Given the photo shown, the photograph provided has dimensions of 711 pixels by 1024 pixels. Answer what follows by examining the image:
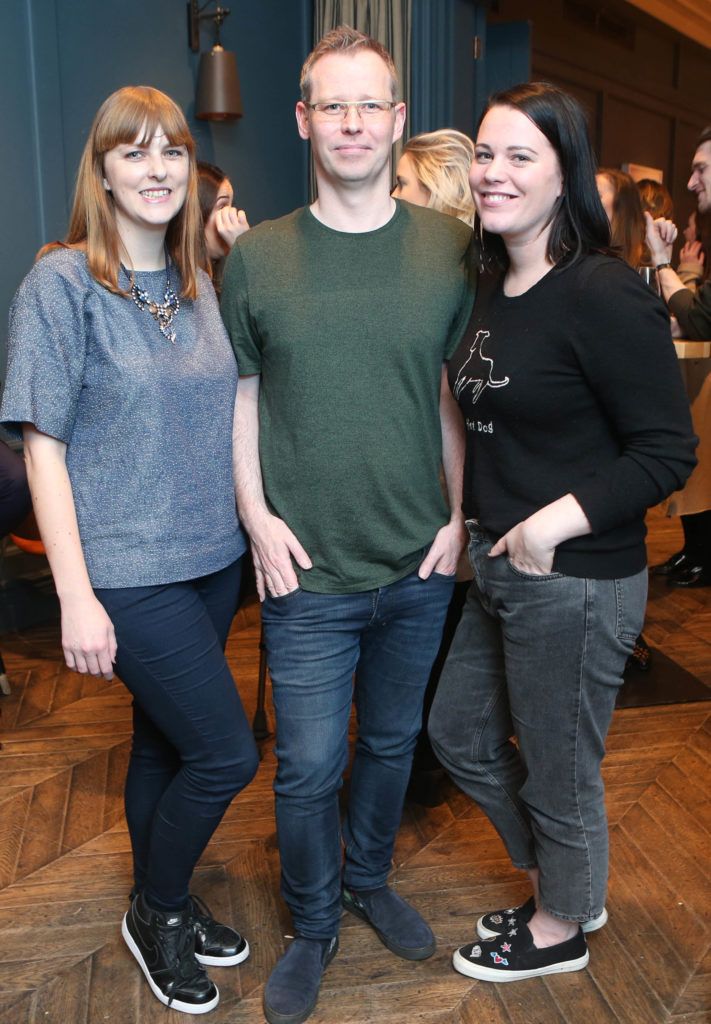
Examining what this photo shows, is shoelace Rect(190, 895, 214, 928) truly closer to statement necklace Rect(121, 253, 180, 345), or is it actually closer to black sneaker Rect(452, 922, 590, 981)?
black sneaker Rect(452, 922, 590, 981)

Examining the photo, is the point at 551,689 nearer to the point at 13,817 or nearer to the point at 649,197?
the point at 13,817

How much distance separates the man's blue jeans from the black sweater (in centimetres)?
33

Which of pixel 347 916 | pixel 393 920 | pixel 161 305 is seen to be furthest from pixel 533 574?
pixel 347 916

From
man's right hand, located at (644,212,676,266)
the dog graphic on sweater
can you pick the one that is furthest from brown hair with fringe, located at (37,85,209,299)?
man's right hand, located at (644,212,676,266)

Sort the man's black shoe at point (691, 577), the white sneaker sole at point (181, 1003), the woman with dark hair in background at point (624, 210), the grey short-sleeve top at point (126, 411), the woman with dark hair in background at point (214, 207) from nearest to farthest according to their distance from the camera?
1. the grey short-sleeve top at point (126, 411)
2. the white sneaker sole at point (181, 1003)
3. the woman with dark hair in background at point (214, 207)
4. the woman with dark hair in background at point (624, 210)
5. the man's black shoe at point (691, 577)

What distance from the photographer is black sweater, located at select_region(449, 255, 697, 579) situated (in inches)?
66.3

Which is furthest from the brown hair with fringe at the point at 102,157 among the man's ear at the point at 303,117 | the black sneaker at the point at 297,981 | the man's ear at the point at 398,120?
the black sneaker at the point at 297,981

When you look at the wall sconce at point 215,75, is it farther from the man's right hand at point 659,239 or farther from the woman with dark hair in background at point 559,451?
the woman with dark hair in background at point 559,451

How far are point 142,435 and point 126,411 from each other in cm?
5

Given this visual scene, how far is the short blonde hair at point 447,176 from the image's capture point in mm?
2557

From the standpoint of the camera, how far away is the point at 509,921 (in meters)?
2.25

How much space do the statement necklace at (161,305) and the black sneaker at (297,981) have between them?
4.19 feet

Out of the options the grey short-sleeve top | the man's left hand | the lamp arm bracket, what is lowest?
the man's left hand

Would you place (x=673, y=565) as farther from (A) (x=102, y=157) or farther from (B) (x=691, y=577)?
(A) (x=102, y=157)
